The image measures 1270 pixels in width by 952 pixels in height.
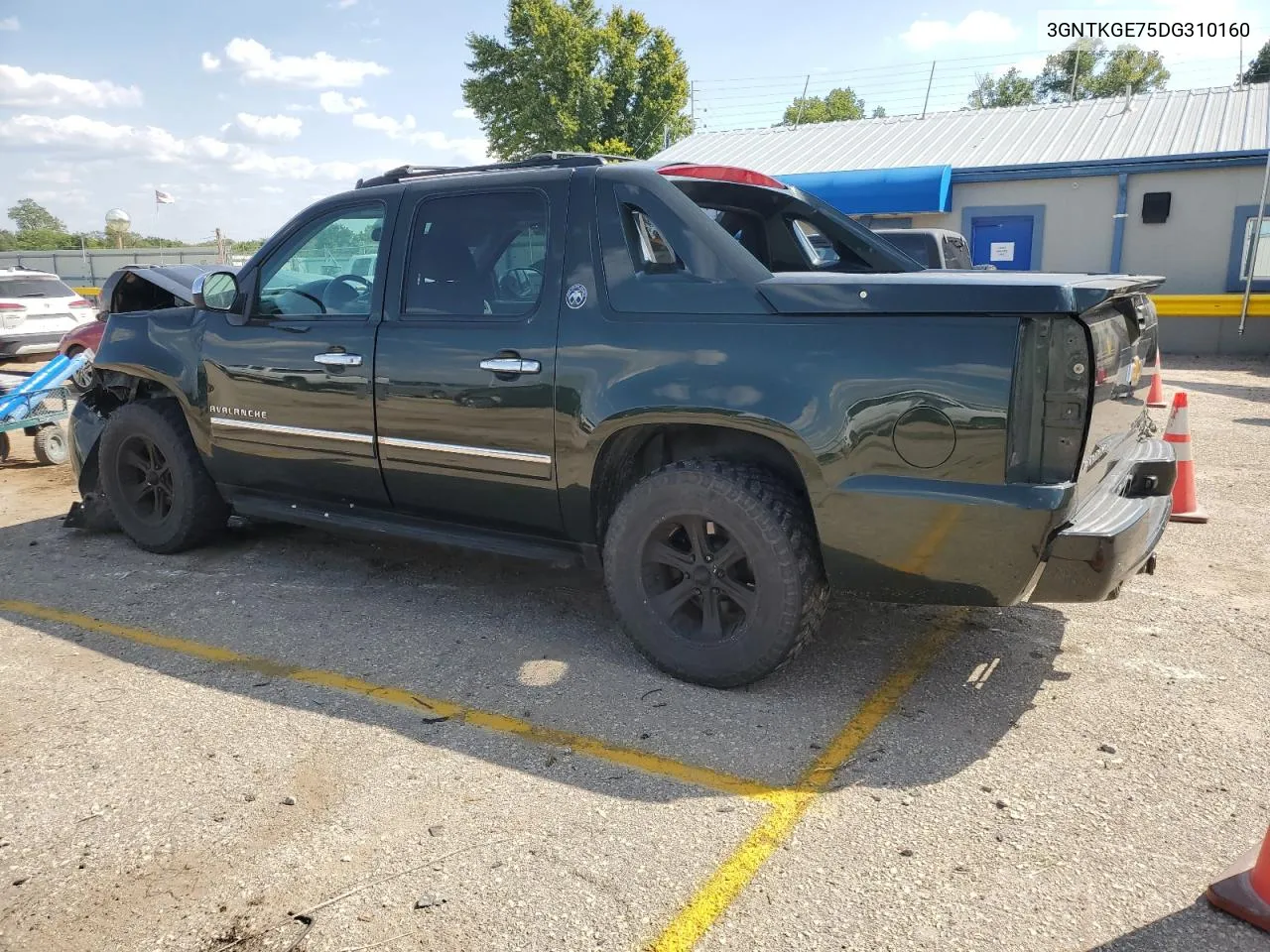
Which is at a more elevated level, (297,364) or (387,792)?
(297,364)

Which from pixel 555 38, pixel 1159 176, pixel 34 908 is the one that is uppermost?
pixel 555 38

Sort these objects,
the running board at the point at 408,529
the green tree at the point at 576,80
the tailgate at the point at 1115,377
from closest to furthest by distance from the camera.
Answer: the tailgate at the point at 1115,377
the running board at the point at 408,529
the green tree at the point at 576,80

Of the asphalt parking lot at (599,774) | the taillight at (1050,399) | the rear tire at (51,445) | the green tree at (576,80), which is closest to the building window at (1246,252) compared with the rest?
the asphalt parking lot at (599,774)

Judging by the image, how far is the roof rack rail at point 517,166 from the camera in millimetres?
3979

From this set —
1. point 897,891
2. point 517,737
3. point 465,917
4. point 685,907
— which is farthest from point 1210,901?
point 517,737

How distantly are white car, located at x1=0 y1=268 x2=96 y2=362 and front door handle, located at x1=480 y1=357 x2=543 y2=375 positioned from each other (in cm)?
1399

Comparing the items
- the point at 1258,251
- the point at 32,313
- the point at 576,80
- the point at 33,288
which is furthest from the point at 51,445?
the point at 576,80

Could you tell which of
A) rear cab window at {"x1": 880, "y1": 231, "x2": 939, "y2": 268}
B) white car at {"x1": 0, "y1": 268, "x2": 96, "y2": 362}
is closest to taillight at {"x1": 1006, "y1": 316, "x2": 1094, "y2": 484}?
rear cab window at {"x1": 880, "y1": 231, "x2": 939, "y2": 268}

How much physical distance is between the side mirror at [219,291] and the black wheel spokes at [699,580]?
8.54ft

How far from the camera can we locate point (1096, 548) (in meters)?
2.98

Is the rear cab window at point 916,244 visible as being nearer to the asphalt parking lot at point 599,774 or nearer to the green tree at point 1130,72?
the asphalt parking lot at point 599,774

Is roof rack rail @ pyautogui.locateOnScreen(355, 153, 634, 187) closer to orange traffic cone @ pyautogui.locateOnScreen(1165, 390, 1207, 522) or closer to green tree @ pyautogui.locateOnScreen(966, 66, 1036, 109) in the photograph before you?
orange traffic cone @ pyautogui.locateOnScreen(1165, 390, 1207, 522)

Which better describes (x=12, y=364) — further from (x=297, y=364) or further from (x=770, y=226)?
(x=770, y=226)

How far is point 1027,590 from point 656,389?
1418mm
